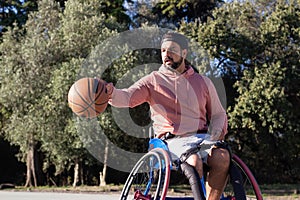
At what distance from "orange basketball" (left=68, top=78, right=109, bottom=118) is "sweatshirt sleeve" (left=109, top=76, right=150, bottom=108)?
0.10m

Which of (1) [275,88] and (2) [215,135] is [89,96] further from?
(1) [275,88]

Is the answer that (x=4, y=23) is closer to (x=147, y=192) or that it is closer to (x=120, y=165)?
(x=120, y=165)

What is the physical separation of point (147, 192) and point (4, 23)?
19.6 meters

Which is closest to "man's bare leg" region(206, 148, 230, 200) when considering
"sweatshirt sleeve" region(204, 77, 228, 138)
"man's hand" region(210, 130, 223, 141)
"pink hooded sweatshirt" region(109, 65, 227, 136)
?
"man's hand" region(210, 130, 223, 141)

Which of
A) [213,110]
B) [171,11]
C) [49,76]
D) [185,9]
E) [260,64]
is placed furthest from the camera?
[185,9]

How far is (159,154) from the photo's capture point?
11.6 feet

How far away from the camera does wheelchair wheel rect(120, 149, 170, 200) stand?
3.38 m

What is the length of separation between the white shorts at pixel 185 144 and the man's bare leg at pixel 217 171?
0.05 meters

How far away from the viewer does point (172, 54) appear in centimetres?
380

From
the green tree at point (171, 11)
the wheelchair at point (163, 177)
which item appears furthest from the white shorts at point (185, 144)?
the green tree at point (171, 11)

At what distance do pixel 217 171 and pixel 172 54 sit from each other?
2.95ft

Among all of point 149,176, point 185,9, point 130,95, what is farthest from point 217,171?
point 185,9

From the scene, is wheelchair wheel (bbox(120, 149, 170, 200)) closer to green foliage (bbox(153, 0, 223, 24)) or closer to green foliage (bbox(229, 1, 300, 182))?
green foliage (bbox(229, 1, 300, 182))

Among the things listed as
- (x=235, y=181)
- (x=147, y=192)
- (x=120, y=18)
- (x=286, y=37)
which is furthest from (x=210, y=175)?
(x=120, y=18)
